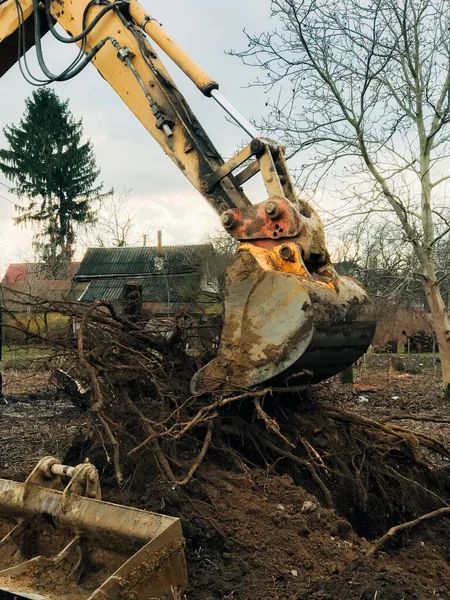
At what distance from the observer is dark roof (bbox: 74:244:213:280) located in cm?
3180

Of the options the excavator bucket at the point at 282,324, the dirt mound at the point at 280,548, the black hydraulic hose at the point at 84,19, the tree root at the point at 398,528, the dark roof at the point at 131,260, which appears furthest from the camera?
the dark roof at the point at 131,260

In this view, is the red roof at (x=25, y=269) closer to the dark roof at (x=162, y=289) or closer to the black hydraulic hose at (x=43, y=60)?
the dark roof at (x=162, y=289)

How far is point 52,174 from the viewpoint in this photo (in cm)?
3991

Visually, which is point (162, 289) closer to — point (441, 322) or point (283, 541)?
point (441, 322)

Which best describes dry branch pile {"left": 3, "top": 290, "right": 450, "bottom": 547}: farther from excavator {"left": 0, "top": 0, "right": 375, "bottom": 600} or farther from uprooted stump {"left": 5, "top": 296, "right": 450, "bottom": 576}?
excavator {"left": 0, "top": 0, "right": 375, "bottom": 600}

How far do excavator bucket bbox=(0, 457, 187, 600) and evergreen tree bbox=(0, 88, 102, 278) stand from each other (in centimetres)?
3523

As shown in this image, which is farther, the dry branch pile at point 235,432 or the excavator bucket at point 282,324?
the dry branch pile at point 235,432

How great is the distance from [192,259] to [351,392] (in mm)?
17415

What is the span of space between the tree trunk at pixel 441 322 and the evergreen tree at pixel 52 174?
28601 mm

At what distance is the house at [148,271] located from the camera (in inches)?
1026

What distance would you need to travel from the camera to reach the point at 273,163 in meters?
5.55

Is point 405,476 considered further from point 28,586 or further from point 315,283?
point 28,586

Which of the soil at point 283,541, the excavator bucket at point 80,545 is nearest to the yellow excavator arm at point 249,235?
the soil at point 283,541

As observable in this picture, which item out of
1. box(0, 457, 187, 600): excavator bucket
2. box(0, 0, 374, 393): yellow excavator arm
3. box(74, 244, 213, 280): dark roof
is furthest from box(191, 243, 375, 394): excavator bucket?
box(74, 244, 213, 280): dark roof
